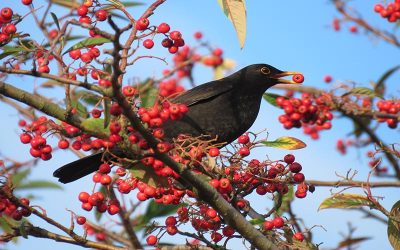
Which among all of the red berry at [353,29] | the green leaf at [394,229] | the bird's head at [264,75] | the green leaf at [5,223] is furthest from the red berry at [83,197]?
the red berry at [353,29]

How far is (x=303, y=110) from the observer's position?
222 inches

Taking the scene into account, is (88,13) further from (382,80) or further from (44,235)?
(382,80)

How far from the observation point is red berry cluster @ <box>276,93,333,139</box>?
5.63 m

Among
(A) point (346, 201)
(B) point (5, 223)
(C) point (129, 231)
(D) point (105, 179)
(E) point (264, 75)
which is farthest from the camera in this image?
(E) point (264, 75)

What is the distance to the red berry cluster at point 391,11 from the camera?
630 centimetres

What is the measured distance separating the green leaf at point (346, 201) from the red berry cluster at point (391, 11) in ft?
10.6

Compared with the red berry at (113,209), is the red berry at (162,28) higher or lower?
higher

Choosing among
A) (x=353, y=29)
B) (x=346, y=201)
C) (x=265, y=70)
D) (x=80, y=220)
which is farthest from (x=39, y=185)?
(x=353, y=29)

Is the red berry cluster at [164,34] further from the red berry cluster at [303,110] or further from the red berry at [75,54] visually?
the red berry cluster at [303,110]

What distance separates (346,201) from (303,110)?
2.13 metres

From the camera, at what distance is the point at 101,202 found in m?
3.29

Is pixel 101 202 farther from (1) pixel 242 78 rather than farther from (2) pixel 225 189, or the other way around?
(1) pixel 242 78

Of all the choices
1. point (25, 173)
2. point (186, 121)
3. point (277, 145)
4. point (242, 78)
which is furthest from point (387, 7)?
point (25, 173)

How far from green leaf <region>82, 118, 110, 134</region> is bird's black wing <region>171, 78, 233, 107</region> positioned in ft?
7.52
